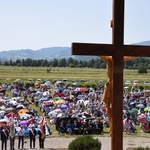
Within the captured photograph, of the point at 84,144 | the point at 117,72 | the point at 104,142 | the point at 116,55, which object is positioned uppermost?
the point at 116,55

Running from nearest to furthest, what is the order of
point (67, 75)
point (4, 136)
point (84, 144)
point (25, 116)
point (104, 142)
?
1. point (84, 144)
2. point (4, 136)
3. point (104, 142)
4. point (25, 116)
5. point (67, 75)

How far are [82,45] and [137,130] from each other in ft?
59.3

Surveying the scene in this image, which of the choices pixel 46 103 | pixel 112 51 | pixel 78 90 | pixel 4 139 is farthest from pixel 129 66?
pixel 112 51

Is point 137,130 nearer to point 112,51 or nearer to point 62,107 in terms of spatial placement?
point 62,107

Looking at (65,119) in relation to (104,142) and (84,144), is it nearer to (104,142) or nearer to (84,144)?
(104,142)

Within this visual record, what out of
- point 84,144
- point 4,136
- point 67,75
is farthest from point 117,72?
point 67,75

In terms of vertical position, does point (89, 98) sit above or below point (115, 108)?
below

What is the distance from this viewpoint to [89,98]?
3722 cm

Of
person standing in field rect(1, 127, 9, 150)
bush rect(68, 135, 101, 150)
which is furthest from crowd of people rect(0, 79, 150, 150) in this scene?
bush rect(68, 135, 101, 150)

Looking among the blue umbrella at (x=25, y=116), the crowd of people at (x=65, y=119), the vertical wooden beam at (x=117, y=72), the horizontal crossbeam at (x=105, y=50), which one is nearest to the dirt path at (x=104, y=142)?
the crowd of people at (x=65, y=119)

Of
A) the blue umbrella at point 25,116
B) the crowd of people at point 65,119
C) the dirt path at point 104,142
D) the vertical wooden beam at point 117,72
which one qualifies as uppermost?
the vertical wooden beam at point 117,72

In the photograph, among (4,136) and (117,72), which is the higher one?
(117,72)

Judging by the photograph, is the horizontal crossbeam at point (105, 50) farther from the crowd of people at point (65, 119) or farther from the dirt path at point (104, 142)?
the dirt path at point (104, 142)

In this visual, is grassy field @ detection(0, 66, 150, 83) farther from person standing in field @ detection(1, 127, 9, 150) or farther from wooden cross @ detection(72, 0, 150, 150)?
Answer: wooden cross @ detection(72, 0, 150, 150)
